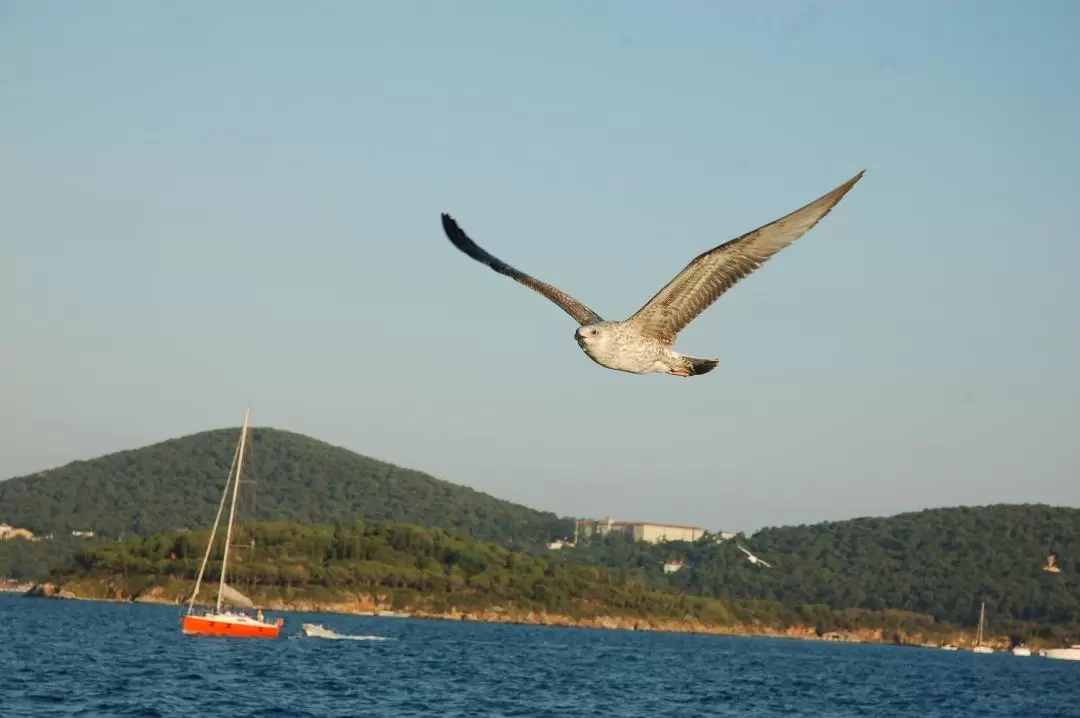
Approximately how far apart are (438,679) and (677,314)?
60.4 meters

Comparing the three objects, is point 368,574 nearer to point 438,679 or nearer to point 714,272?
point 438,679

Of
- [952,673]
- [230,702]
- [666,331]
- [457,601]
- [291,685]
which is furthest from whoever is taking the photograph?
[457,601]

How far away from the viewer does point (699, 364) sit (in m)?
20.7

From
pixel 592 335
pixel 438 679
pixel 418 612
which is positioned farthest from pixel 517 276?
pixel 418 612

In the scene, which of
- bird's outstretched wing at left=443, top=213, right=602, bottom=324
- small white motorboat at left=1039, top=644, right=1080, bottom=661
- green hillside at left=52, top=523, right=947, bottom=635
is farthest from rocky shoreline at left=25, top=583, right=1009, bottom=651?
bird's outstretched wing at left=443, top=213, right=602, bottom=324

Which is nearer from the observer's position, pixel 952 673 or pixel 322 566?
pixel 952 673

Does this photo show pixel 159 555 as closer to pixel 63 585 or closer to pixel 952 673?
pixel 63 585

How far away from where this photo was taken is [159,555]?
169 metres

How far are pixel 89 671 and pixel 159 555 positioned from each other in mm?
100949

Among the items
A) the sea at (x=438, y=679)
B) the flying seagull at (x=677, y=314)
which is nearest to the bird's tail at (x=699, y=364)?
the flying seagull at (x=677, y=314)

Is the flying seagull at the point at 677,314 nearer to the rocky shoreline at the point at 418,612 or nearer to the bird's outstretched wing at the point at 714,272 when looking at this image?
the bird's outstretched wing at the point at 714,272

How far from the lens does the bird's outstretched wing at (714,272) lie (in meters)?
18.6

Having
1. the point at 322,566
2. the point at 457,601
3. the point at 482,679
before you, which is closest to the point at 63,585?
the point at 322,566

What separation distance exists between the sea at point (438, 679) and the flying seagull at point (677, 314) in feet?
121
